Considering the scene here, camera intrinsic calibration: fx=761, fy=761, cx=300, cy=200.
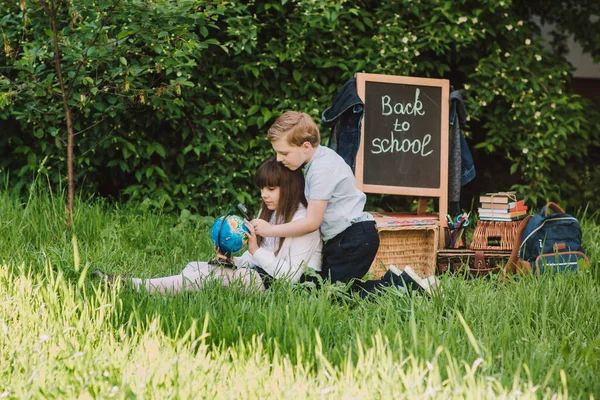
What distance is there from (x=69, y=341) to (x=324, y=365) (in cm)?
91

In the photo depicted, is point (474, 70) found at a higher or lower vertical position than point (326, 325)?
higher

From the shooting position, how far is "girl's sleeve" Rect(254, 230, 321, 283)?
3.79 metres

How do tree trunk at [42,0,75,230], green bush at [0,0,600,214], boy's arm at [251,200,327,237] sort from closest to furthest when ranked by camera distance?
1. boy's arm at [251,200,327,237]
2. tree trunk at [42,0,75,230]
3. green bush at [0,0,600,214]

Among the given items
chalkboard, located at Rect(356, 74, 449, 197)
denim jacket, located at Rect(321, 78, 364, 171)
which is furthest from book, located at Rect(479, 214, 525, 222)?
denim jacket, located at Rect(321, 78, 364, 171)

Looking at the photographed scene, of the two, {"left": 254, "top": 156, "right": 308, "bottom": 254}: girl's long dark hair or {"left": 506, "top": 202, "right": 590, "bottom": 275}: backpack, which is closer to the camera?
{"left": 254, "top": 156, "right": 308, "bottom": 254}: girl's long dark hair

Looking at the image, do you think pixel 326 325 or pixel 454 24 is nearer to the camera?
pixel 326 325

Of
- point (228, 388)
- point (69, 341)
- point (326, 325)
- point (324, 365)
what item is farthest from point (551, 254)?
point (69, 341)

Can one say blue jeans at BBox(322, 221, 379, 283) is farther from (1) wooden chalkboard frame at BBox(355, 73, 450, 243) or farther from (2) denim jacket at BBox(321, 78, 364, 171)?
(1) wooden chalkboard frame at BBox(355, 73, 450, 243)

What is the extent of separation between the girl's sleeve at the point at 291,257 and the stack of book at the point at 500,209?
4.66 feet

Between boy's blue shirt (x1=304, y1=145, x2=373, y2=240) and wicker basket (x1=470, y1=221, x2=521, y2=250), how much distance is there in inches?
42.9

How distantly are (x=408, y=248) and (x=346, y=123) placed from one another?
0.90m

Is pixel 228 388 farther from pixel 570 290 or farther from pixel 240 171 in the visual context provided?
pixel 240 171

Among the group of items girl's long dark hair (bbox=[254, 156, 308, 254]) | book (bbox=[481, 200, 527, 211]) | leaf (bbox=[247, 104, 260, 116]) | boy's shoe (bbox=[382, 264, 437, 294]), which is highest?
leaf (bbox=[247, 104, 260, 116])

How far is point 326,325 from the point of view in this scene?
10.1 feet
